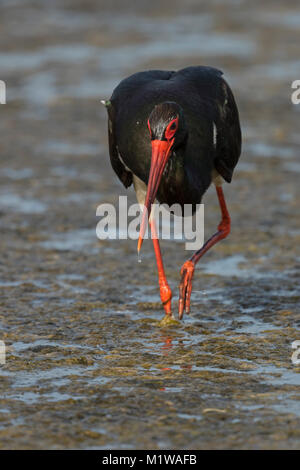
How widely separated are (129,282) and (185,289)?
0.93 meters

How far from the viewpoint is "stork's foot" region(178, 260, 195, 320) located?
7.14 metres

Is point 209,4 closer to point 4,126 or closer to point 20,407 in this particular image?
point 4,126

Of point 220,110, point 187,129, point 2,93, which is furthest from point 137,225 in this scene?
point 2,93

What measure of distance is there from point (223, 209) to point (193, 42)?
968 centimetres

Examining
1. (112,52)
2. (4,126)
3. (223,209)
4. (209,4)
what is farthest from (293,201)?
(209,4)

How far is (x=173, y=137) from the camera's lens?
665 cm

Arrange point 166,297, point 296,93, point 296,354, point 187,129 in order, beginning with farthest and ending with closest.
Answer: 1. point 296,93
2. point 166,297
3. point 187,129
4. point 296,354

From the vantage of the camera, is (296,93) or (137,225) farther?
(296,93)

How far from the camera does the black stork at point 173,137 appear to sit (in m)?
6.60

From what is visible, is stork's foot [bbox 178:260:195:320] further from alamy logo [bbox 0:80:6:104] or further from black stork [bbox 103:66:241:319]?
alamy logo [bbox 0:80:6:104]

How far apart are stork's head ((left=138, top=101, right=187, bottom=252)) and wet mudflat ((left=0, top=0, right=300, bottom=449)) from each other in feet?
3.08

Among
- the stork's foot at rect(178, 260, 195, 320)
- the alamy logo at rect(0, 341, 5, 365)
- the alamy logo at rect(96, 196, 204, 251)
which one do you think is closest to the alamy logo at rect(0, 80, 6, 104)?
the alamy logo at rect(96, 196, 204, 251)

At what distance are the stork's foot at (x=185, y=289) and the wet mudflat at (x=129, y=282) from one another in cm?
14

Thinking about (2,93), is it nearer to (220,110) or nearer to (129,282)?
(129,282)
